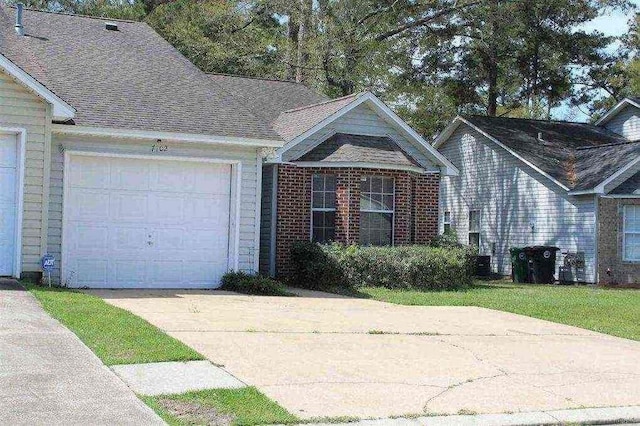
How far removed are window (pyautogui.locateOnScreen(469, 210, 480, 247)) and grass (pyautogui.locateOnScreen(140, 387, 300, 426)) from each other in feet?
76.1

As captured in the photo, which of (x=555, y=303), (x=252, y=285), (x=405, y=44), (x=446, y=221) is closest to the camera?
(x=555, y=303)

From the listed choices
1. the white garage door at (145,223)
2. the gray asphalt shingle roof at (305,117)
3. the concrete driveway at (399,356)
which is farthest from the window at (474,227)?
the concrete driveway at (399,356)

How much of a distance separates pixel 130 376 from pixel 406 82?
3254 cm

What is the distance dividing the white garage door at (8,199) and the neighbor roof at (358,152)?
7239mm

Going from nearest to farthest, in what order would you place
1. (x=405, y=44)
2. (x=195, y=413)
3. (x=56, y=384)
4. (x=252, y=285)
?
(x=195, y=413) → (x=56, y=384) → (x=252, y=285) → (x=405, y=44)

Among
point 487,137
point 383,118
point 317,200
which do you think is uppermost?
point 487,137

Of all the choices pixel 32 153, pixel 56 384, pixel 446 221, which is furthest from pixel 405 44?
pixel 56 384

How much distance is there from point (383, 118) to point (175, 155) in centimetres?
658

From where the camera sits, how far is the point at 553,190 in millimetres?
26266

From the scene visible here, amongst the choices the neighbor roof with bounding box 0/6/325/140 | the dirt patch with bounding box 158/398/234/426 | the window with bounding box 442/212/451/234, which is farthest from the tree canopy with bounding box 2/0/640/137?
the dirt patch with bounding box 158/398/234/426

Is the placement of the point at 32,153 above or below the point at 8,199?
above

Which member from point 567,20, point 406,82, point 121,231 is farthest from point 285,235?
point 567,20

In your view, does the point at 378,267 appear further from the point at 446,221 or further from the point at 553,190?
the point at 446,221

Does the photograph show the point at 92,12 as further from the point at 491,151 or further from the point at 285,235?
the point at 285,235
